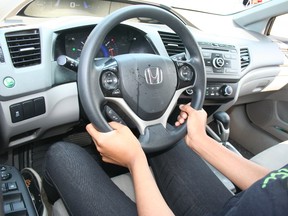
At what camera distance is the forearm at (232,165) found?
3.17 feet

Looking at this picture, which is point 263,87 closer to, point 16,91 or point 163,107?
point 163,107

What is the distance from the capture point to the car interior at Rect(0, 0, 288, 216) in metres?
0.98

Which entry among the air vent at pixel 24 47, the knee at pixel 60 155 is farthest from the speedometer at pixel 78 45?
the knee at pixel 60 155

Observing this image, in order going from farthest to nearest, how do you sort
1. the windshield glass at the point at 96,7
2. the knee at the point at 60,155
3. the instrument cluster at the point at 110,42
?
1. the windshield glass at the point at 96,7
2. the instrument cluster at the point at 110,42
3. the knee at the point at 60,155

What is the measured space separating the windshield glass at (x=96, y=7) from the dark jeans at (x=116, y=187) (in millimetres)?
742

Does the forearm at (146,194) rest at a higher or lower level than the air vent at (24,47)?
lower

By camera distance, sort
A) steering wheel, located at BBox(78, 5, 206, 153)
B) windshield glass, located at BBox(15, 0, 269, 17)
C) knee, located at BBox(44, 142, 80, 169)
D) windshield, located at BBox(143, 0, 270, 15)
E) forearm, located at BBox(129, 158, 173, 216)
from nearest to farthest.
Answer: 1. forearm, located at BBox(129, 158, 173, 216)
2. steering wheel, located at BBox(78, 5, 206, 153)
3. knee, located at BBox(44, 142, 80, 169)
4. windshield glass, located at BBox(15, 0, 269, 17)
5. windshield, located at BBox(143, 0, 270, 15)

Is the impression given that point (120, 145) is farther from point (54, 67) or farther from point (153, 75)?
point (54, 67)

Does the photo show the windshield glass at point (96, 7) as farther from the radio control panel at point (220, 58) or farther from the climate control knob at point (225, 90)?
the climate control knob at point (225, 90)

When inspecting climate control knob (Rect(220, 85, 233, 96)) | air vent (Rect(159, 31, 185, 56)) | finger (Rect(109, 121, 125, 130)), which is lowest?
climate control knob (Rect(220, 85, 233, 96))

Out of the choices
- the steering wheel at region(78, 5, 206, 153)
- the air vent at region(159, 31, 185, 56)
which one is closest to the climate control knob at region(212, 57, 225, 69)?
the air vent at region(159, 31, 185, 56)

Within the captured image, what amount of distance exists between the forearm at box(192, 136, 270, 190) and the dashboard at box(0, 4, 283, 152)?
26 centimetres

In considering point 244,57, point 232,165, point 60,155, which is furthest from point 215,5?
point 60,155

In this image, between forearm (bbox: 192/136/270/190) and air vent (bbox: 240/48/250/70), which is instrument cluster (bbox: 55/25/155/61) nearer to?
forearm (bbox: 192/136/270/190)
